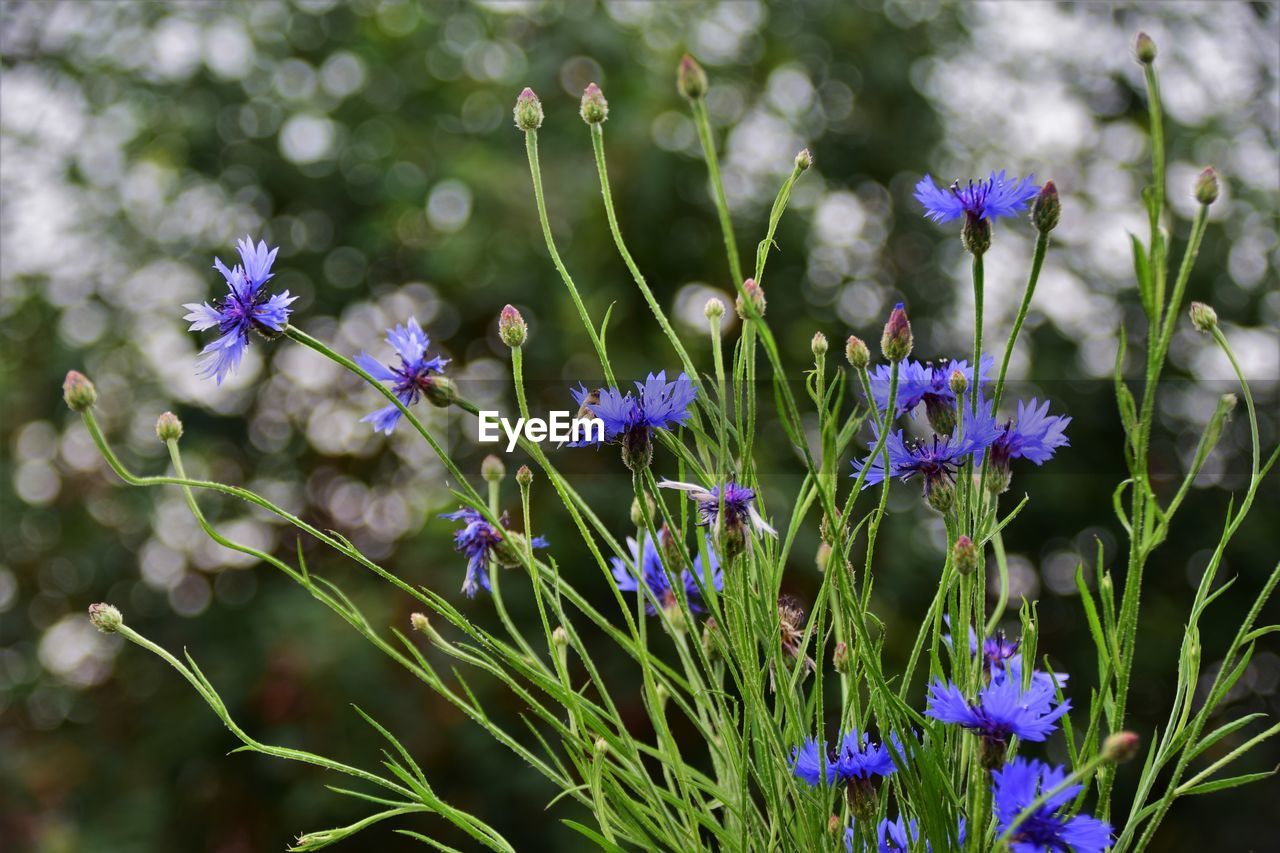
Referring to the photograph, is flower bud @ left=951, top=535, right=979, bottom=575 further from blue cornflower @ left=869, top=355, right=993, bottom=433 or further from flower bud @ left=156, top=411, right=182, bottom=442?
flower bud @ left=156, top=411, right=182, bottom=442

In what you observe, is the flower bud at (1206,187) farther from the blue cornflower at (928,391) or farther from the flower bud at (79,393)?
the flower bud at (79,393)

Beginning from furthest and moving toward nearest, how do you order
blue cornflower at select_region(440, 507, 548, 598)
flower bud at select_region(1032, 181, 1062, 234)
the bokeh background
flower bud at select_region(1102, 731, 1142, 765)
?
1. the bokeh background
2. blue cornflower at select_region(440, 507, 548, 598)
3. flower bud at select_region(1032, 181, 1062, 234)
4. flower bud at select_region(1102, 731, 1142, 765)

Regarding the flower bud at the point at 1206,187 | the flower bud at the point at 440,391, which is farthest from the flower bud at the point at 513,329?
the flower bud at the point at 1206,187

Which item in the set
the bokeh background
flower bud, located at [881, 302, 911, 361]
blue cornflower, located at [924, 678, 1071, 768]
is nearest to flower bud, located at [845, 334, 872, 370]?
flower bud, located at [881, 302, 911, 361]

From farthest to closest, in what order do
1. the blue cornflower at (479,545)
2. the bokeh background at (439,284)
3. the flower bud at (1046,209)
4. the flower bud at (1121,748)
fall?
the bokeh background at (439,284), the blue cornflower at (479,545), the flower bud at (1046,209), the flower bud at (1121,748)

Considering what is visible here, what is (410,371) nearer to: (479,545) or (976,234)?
(479,545)

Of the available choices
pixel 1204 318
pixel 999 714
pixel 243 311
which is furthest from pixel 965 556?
pixel 243 311
